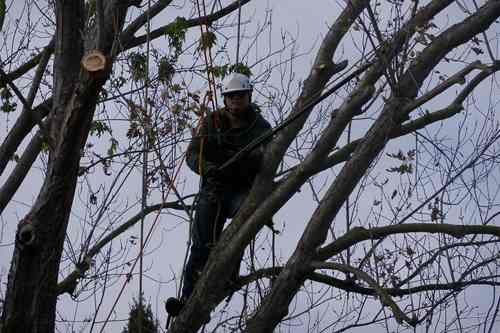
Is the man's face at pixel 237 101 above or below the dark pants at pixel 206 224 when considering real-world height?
above

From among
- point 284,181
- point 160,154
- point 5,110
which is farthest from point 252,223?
point 5,110

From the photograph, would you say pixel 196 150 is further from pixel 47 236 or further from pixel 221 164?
pixel 47 236

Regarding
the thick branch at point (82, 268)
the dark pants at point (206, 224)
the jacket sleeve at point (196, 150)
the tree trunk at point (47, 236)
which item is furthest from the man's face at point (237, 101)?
the tree trunk at point (47, 236)

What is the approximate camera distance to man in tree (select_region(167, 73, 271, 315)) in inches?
218

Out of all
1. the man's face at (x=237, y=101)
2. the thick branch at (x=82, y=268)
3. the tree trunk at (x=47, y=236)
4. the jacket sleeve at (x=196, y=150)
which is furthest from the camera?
the thick branch at (x=82, y=268)

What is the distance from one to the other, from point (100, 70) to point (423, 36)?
87.0 inches

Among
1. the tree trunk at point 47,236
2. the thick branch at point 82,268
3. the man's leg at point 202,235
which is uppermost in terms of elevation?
the thick branch at point 82,268

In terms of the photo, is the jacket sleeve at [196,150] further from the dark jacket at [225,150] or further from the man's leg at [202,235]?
the man's leg at [202,235]

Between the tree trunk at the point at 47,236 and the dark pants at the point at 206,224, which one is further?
the dark pants at the point at 206,224

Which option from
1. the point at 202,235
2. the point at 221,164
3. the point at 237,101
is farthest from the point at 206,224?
the point at 237,101

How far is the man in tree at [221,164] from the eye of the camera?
5.53 m

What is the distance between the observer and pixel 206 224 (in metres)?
5.62

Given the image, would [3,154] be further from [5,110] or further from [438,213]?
[438,213]

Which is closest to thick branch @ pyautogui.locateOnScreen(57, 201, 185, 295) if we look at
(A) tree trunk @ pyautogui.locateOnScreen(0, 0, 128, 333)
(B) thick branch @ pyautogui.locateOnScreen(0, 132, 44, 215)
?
(B) thick branch @ pyautogui.locateOnScreen(0, 132, 44, 215)
